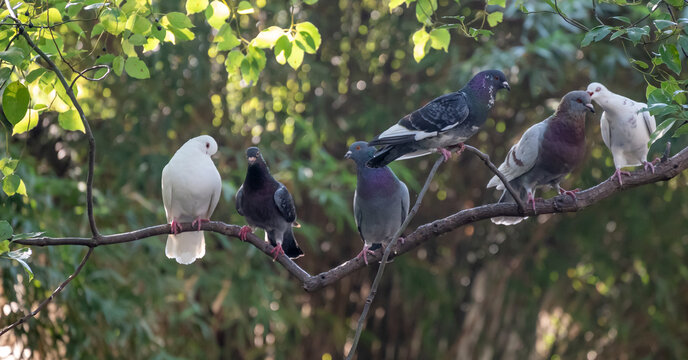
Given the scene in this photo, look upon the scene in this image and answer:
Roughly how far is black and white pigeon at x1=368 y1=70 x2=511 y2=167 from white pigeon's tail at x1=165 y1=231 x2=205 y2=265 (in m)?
1.03

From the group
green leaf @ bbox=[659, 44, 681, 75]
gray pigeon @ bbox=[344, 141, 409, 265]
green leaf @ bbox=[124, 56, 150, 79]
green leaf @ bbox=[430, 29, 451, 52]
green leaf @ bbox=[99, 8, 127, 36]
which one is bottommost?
gray pigeon @ bbox=[344, 141, 409, 265]

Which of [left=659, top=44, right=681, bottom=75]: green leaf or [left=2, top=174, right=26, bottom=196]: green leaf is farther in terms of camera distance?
[left=2, top=174, right=26, bottom=196]: green leaf

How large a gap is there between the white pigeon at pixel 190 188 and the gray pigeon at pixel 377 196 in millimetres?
577

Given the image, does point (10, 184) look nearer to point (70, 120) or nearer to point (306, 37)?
point (70, 120)

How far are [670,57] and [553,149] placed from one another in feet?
2.56

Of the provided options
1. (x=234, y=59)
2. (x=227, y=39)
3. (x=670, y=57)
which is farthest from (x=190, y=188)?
(x=670, y=57)

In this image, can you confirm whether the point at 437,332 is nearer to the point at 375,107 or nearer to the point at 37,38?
the point at 375,107

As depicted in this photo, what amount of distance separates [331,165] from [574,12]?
176 centimetres

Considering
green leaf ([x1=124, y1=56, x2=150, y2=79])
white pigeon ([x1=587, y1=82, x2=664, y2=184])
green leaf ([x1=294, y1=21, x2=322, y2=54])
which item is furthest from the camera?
white pigeon ([x1=587, y1=82, x2=664, y2=184])

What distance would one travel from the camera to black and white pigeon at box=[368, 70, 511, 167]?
8.16 feet

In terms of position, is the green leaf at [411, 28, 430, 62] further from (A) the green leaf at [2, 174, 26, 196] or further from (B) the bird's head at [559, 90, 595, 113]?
(A) the green leaf at [2, 174, 26, 196]

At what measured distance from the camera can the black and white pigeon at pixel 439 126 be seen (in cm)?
249

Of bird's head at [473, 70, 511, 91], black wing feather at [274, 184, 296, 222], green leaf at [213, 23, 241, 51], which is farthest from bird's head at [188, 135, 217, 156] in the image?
bird's head at [473, 70, 511, 91]

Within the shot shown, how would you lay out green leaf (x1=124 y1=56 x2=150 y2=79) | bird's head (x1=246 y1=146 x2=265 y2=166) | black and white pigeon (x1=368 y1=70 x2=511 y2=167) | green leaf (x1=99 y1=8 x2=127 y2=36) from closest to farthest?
green leaf (x1=99 y1=8 x2=127 y2=36) → green leaf (x1=124 y1=56 x2=150 y2=79) → black and white pigeon (x1=368 y1=70 x2=511 y2=167) → bird's head (x1=246 y1=146 x2=265 y2=166)
